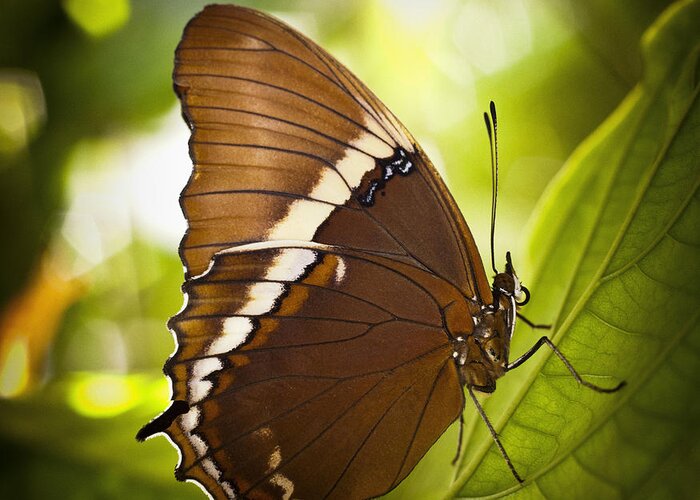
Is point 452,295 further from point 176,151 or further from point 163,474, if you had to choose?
point 176,151

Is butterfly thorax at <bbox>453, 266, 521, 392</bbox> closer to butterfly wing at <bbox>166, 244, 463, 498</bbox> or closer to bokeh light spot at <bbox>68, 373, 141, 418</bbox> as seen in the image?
butterfly wing at <bbox>166, 244, 463, 498</bbox>

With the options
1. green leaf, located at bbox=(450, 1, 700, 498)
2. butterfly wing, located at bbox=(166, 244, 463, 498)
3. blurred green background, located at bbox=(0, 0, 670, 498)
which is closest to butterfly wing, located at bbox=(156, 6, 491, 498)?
butterfly wing, located at bbox=(166, 244, 463, 498)

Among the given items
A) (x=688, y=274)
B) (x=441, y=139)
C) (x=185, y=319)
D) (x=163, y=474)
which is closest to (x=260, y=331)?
(x=185, y=319)

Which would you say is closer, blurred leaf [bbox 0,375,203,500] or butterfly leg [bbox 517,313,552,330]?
butterfly leg [bbox 517,313,552,330]

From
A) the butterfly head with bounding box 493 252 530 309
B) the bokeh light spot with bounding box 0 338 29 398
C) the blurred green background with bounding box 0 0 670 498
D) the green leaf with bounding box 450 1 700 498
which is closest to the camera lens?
the green leaf with bounding box 450 1 700 498

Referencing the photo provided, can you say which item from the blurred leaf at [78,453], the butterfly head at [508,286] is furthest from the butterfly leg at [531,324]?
the blurred leaf at [78,453]

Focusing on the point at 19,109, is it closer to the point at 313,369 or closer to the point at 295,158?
the point at 295,158

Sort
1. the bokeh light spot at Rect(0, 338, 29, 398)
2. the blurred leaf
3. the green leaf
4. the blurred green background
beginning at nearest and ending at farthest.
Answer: the green leaf → the blurred leaf → the bokeh light spot at Rect(0, 338, 29, 398) → the blurred green background

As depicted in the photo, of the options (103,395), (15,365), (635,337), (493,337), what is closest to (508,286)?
(493,337)
